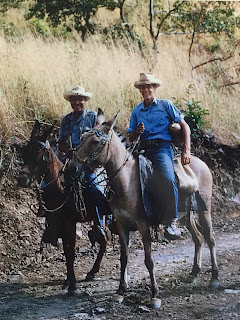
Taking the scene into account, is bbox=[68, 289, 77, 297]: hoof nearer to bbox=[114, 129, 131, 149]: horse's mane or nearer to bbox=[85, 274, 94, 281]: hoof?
bbox=[85, 274, 94, 281]: hoof

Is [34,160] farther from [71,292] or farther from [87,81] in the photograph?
[87,81]

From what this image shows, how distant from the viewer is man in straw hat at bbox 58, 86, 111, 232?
20.0 feet

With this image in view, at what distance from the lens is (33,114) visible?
8.81m

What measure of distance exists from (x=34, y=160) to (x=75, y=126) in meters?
0.93

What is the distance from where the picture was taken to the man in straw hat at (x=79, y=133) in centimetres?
611

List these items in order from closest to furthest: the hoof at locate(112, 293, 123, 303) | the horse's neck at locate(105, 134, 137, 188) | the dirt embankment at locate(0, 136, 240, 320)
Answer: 1. the dirt embankment at locate(0, 136, 240, 320)
2. the horse's neck at locate(105, 134, 137, 188)
3. the hoof at locate(112, 293, 123, 303)

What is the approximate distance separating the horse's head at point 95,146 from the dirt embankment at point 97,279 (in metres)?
1.57

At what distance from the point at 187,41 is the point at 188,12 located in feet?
12.3

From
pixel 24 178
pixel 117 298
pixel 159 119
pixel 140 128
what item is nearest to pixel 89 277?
pixel 117 298

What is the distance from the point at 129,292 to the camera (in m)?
5.68

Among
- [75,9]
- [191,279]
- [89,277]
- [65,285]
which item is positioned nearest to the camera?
[65,285]

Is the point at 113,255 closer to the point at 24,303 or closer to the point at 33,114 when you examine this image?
the point at 24,303

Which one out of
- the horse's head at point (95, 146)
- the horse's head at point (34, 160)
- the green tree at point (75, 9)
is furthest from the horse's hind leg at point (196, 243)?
the green tree at point (75, 9)

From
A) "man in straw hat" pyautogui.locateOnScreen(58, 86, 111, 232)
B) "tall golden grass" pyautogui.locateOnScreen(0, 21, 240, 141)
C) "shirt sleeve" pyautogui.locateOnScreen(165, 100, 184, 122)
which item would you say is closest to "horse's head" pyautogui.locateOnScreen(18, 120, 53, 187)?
"man in straw hat" pyautogui.locateOnScreen(58, 86, 111, 232)
